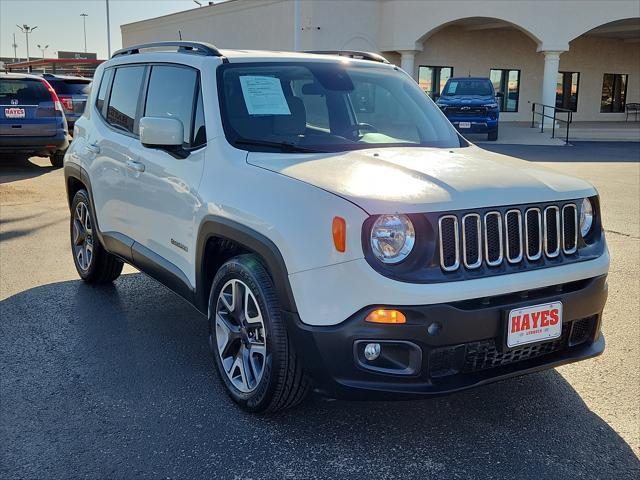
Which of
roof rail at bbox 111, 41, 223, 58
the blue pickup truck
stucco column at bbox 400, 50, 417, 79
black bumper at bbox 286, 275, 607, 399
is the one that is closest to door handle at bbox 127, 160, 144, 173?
roof rail at bbox 111, 41, 223, 58

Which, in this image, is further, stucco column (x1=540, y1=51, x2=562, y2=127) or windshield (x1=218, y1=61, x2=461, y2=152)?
stucco column (x1=540, y1=51, x2=562, y2=127)

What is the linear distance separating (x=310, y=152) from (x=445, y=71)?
2843 cm

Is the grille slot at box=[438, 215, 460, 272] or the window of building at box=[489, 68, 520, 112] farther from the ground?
the window of building at box=[489, 68, 520, 112]

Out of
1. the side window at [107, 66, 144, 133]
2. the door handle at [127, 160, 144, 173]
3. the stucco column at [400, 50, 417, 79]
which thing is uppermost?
the stucco column at [400, 50, 417, 79]

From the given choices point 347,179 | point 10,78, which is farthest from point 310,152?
point 10,78

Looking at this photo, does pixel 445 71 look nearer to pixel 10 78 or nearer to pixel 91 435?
pixel 10 78

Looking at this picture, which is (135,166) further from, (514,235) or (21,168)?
(21,168)

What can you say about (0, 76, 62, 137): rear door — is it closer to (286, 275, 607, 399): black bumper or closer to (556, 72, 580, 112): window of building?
(286, 275, 607, 399): black bumper

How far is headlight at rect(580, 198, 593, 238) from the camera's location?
3531 millimetres

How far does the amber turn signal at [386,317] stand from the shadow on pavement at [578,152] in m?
14.8

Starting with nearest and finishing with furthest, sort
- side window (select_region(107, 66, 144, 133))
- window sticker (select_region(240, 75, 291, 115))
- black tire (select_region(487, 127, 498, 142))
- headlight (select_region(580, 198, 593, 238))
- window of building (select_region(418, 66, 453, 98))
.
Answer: headlight (select_region(580, 198, 593, 238))
window sticker (select_region(240, 75, 291, 115))
side window (select_region(107, 66, 144, 133))
black tire (select_region(487, 127, 498, 142))
window of building (select_region(418, 66, 453, 98))

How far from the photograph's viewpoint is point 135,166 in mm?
4547

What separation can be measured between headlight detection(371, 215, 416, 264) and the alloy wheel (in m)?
0.76

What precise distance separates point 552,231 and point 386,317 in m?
1.02
